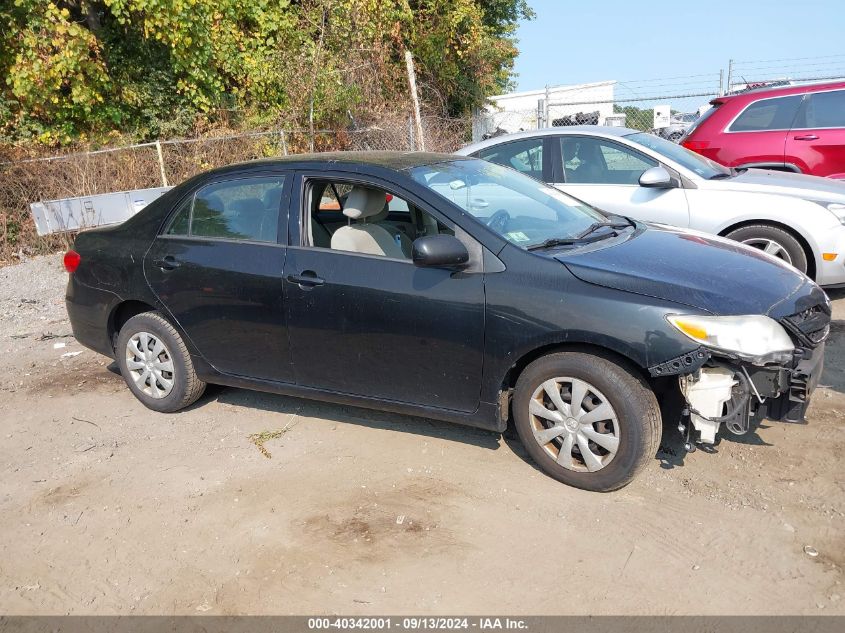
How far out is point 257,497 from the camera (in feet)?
13.3

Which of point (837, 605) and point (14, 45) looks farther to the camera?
point (14, 45)

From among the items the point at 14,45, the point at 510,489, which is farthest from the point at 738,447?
the point at 14,45

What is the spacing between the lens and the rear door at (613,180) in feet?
22.6

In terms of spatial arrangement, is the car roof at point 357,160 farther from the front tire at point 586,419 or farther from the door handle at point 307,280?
the front tire at point 586,419

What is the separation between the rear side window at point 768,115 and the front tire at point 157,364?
6.78 metres

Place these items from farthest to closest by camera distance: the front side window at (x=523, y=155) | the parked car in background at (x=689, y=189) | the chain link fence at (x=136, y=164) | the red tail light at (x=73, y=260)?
the chain link fence at (x=136, y=164), the front side window at (x=523, y=155), the parked car in background at (x=689, y=189), the red tail light at (x=73, y=260)

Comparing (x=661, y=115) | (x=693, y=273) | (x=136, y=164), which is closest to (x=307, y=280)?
(x=693, y=273)

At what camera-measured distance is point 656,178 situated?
672 centimetres

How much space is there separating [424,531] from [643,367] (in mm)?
1296

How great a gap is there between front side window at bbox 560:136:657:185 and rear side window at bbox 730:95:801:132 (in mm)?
2338

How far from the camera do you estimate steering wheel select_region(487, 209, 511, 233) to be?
4.13m

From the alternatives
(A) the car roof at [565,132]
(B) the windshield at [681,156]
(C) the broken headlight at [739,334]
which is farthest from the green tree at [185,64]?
(C) the broken headlight at [739,334]

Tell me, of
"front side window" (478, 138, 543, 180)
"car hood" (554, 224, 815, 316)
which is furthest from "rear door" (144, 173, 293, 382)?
"front side window" (478, 138, 543, 180)

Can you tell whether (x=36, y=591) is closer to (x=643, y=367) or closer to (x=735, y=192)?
(x=643, y=367)
